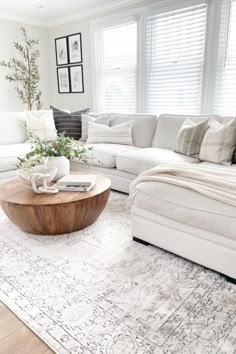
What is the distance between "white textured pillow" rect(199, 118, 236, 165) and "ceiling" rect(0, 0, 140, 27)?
2778 millimetres

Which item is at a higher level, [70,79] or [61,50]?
[61,50]

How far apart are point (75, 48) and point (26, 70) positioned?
1.04 m

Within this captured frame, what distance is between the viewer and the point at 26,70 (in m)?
5.11

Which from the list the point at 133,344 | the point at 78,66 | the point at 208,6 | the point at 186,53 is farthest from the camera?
the point at 78,66

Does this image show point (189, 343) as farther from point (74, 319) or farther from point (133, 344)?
point (74, 319)

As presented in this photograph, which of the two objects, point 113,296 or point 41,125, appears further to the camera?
point 41,125

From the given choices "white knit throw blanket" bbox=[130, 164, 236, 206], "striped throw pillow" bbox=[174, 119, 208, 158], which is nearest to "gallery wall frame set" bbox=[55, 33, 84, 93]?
"striped throw pillow" bbox=[174, 119, 208, 158]

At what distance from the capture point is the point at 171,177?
1.88m

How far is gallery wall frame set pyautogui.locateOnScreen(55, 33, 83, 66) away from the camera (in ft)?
16.2

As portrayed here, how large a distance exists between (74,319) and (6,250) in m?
0.89

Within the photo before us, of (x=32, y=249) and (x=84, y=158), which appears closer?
(x=32, y=249)

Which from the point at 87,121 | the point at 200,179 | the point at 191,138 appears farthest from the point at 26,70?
the point at 200,179

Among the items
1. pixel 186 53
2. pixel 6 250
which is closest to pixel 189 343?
pixel 6 250

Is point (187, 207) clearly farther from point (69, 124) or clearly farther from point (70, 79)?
point (70, 79)
